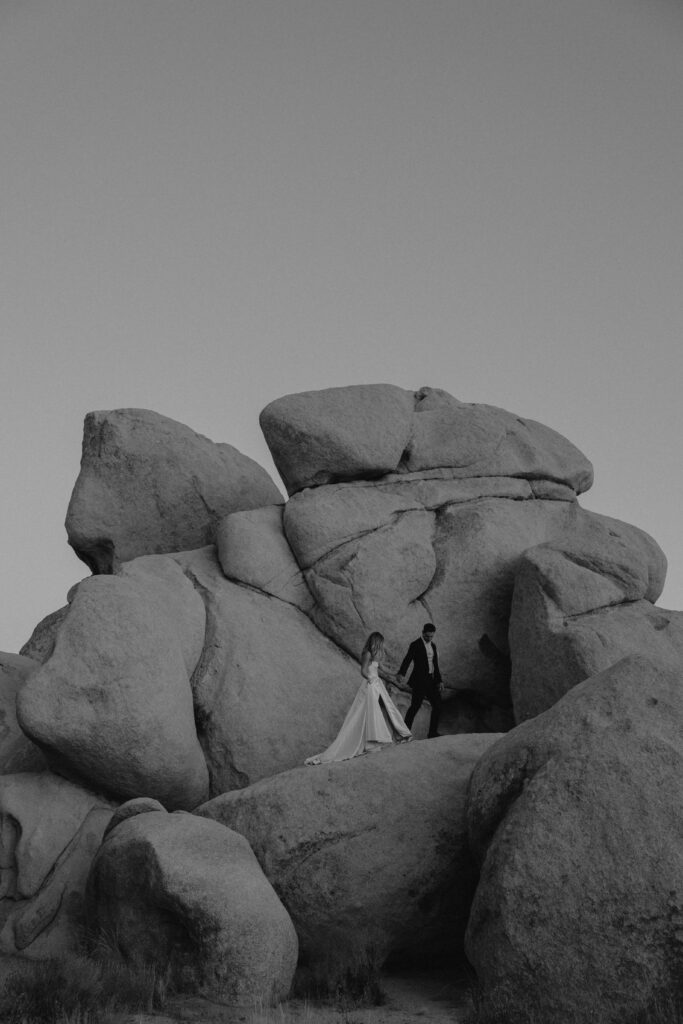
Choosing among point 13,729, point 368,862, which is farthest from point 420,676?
point 13,729

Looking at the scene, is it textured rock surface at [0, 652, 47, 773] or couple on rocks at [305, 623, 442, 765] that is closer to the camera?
couple on rocks at [305, 623, 442, 765]

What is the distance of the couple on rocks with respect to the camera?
1720cm

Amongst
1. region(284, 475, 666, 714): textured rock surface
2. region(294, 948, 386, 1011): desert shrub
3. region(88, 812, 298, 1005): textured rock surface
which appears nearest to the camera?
region(88, 812, 298, 1005): textured rock surface

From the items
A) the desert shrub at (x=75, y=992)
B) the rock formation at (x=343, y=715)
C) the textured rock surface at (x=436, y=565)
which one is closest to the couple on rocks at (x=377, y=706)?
the rock formation at (x=343, y=715)

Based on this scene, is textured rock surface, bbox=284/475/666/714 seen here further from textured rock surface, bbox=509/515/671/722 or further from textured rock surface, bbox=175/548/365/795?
textured rock surface, bbox=175/548/365/795

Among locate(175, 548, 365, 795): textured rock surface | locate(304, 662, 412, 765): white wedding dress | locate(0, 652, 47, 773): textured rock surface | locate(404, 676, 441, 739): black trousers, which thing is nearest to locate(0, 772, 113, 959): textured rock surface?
locate(0, 652, 47, 773): textured rock surface

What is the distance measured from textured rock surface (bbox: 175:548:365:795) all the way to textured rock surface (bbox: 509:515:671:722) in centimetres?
330

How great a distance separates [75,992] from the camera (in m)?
11.3

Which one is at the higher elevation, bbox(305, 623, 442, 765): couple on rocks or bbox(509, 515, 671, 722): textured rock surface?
bbox(509, 515, 671, 722): textured rock surface

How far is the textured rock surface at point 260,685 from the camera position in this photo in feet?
59.7

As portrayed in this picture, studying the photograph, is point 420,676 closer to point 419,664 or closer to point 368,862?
point 419,664

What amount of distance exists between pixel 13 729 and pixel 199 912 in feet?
25.6

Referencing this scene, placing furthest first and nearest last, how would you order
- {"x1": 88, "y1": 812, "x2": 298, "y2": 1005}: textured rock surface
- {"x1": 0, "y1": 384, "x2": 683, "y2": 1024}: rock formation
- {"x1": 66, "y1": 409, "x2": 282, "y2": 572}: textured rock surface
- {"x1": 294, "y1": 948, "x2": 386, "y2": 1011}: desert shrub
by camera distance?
{"x1": 66, "y1": 409, "x2": 282, "y2": 572}: textured rock surface < {"x1": 294, "y1": 948, "x2": 386, "y2": 1011}: desert shrub < {"x1": 88, "y1": 812, "x2": 298, "y2": 1005}: textured rock surface < {"x1": 0, "y1": 384, "x2": 683, "y2": 1024}: rock formation

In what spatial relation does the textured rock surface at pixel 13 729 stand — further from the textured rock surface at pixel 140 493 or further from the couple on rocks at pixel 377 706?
the couple on rocks at pixel 377 706
